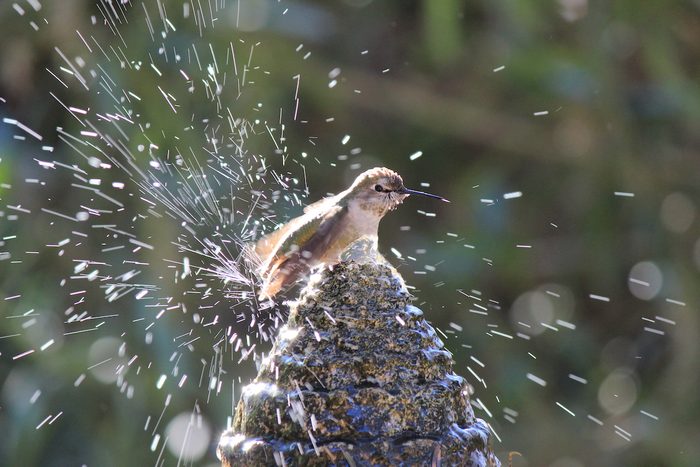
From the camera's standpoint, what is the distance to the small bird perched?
90cm

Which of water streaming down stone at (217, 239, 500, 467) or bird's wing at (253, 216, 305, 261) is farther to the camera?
bird's wing at (253, 216, 305, 261)

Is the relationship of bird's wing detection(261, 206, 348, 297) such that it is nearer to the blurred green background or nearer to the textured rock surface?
the textured rock surface

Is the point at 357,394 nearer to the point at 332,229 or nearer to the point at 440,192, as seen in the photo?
the point at 332,229

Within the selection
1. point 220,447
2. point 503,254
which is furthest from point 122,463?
point 220,447

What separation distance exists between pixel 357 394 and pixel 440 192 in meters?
3.05

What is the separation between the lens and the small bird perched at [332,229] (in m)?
0.90

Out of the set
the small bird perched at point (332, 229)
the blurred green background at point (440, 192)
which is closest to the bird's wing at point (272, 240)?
the small bird perched at point (332, 229)

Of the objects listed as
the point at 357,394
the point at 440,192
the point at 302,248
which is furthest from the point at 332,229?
the point at 440,192

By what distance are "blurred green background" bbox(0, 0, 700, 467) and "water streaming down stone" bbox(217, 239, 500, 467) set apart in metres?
2.20

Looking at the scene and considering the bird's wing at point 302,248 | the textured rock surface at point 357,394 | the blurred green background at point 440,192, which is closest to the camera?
the textured rock surface at point 357,394

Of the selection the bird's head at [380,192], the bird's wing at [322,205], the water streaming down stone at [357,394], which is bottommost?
the water streaming down stone at [357,394]

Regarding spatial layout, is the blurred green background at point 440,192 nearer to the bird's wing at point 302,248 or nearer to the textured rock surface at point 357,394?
the bird's wing at point 302,248

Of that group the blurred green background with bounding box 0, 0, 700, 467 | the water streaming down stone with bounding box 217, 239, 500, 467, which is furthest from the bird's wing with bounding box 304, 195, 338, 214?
the blurred green background with bounding box 0, 0, 700, 467

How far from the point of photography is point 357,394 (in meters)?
0.73
